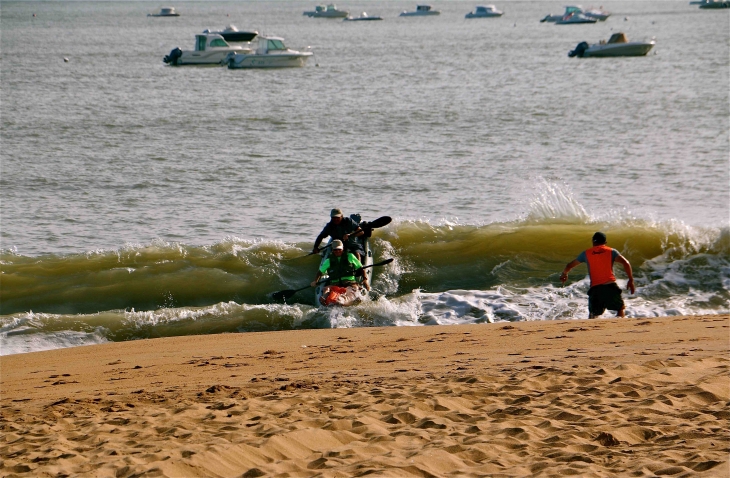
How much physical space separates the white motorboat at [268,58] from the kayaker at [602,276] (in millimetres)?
45054

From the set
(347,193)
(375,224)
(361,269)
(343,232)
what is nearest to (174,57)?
(347,193)

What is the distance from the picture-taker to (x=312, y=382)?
28.0 feet

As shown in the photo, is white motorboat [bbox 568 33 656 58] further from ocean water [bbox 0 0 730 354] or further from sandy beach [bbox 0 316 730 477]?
sandy beach [bbox 0 316 730 477]

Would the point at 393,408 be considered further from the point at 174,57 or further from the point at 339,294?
the point at 174,57

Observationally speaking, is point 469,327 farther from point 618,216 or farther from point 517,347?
point 618,216

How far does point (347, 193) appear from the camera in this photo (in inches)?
909

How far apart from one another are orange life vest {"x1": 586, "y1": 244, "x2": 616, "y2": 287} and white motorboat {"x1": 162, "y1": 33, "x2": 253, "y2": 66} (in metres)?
48.3

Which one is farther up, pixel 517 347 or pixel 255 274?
pixel 517 347

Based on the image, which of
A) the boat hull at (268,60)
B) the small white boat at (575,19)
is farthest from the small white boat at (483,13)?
the boat hull at (268,60)

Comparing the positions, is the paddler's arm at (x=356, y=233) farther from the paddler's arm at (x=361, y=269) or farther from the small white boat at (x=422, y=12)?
the small white boat at (x=422, y=12)

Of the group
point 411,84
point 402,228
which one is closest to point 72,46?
point 411,84

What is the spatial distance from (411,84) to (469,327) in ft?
120

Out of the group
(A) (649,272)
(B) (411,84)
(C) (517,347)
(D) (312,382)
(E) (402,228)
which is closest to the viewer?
(D) (312,382)

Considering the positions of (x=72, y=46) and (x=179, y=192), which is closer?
(x=179, y=192)
